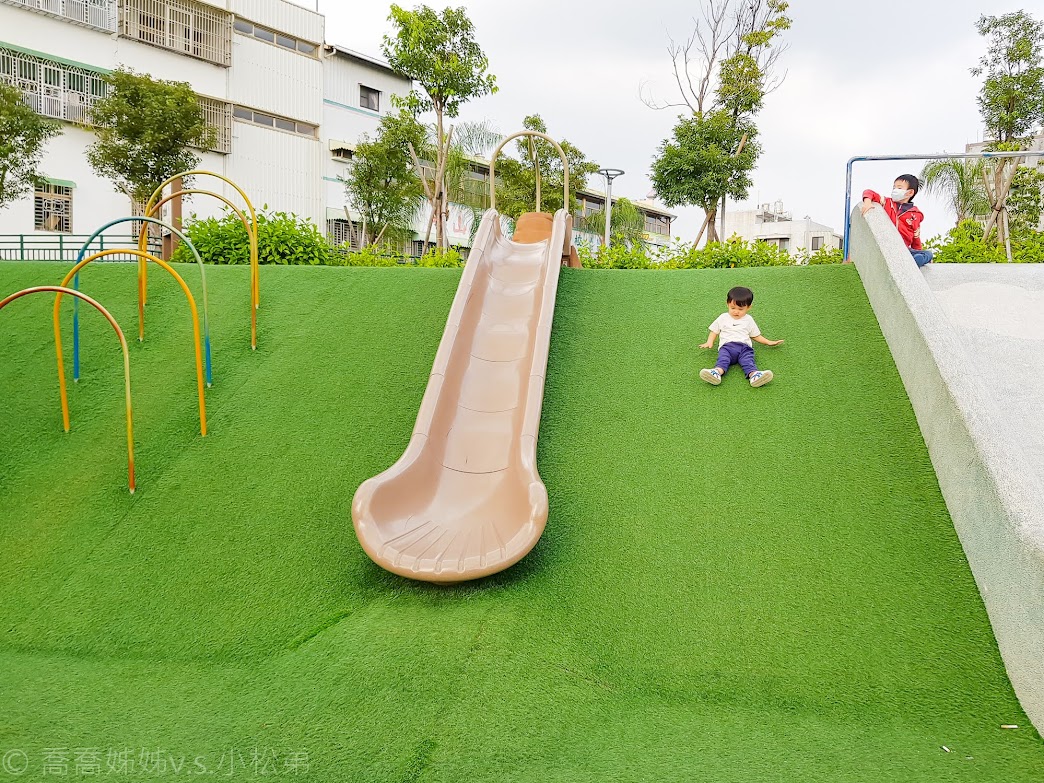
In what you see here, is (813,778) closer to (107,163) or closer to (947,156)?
(947,156)

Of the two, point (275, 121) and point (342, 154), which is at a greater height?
point (275, 121)

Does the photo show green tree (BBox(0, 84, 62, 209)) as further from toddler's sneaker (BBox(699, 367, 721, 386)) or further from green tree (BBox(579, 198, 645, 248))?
green tree (BBox(579, 198, 645, 248))

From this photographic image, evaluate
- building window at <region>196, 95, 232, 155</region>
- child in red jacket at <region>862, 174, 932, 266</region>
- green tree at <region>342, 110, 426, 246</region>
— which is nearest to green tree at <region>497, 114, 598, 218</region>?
green tree at <region>342, 110, 426, 246</region>

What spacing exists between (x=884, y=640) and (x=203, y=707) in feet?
9.82

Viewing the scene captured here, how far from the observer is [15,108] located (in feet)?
52.7

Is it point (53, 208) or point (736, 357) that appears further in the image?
point (53, 208)

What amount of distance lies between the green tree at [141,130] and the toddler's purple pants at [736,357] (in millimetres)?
16653

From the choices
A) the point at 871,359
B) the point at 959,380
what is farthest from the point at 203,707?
the point at 871,359

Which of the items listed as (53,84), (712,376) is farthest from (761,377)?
(53,84)

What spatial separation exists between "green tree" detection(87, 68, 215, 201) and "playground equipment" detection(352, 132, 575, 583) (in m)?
14.2

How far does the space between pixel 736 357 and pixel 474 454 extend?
2.24m

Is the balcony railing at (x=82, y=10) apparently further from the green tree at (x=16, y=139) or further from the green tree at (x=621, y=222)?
the green tree at (x=621, y=222)

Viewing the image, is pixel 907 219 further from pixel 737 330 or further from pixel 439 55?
pixel 439 55

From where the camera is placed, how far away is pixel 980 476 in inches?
142
